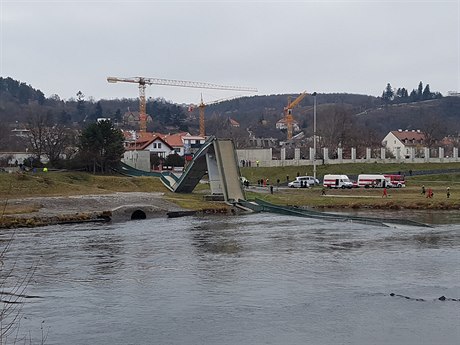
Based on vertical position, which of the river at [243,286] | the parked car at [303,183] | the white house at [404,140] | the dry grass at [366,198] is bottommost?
the river at [243,286]

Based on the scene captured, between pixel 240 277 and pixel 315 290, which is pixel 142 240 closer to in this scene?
pixel 240 277

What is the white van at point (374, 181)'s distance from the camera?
7031 centimetres

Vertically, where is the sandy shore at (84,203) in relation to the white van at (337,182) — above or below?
below

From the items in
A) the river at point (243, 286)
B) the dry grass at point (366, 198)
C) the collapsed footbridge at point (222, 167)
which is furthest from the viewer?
the collapsed footbridge at point (222, 167)

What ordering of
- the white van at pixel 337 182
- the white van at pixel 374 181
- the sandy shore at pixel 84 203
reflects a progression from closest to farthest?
the sandy shore at pixel 84 203 < the white van at pixel 374 181 < the white van at pixel 337 182

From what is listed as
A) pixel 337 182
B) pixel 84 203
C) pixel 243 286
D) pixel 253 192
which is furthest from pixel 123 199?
pixel 243 286

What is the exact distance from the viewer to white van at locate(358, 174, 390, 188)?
231 feet

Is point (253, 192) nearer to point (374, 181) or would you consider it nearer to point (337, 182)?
point (337, 182)

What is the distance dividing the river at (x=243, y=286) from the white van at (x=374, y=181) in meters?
32.3

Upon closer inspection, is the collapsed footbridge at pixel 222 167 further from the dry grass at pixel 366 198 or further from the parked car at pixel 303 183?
the parked car at pixel 303 183

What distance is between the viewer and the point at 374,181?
233 feet

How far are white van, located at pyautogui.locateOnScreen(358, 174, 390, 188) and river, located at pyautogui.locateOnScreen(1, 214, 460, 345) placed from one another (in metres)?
32.3

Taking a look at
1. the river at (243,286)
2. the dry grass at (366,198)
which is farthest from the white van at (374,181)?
the river at (243,286)

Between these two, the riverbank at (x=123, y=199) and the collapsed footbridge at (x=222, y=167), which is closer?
the riverbank at (x=123, y=199)
